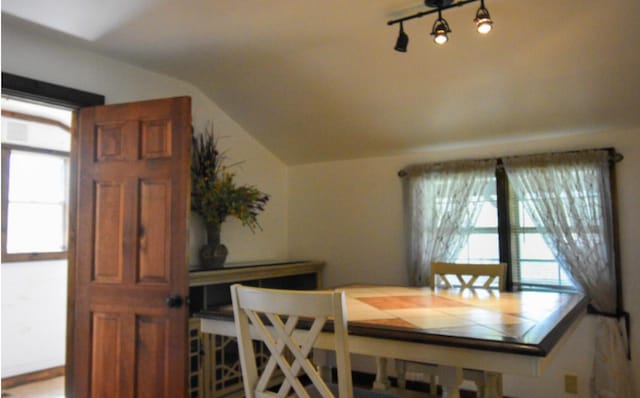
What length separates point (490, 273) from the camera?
278 centimetres

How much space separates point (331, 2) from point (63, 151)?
333 cm

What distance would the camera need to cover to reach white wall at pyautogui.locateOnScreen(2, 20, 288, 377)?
99.3 inches

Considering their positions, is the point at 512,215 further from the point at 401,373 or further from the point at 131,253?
the point at 131,253

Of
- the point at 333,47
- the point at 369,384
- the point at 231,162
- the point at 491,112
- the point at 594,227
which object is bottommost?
the point at 369,384

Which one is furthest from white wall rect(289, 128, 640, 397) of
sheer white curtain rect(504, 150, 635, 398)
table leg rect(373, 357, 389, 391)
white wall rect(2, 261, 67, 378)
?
white wall rect(2, 261, 67, 378)

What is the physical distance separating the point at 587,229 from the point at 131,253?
114 inches

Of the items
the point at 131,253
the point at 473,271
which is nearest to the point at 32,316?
the point at 131,253

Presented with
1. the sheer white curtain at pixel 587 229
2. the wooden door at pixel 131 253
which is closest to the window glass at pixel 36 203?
the wooden door at pixel 131 253

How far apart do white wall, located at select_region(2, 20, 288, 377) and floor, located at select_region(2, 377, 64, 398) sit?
0.17 meters

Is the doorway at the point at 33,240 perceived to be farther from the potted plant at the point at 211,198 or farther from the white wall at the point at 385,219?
the white wall at the point at 385,219

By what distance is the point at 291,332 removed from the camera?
4.69 feet

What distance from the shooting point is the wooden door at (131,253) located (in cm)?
237

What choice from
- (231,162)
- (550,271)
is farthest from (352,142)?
(550,271)

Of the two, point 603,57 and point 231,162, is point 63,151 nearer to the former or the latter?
point 231,162
